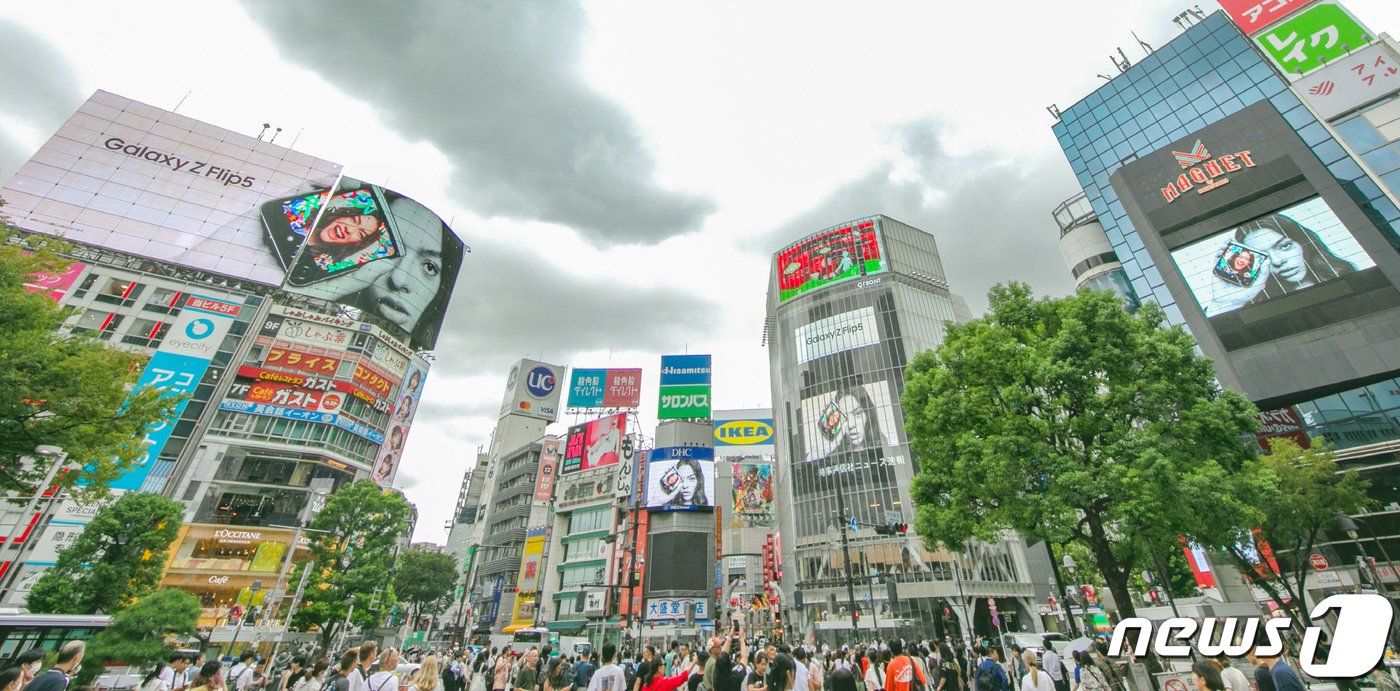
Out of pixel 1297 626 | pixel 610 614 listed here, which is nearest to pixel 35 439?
pixel 1297 626

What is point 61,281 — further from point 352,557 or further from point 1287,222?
point 1287,222

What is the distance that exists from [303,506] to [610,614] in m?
27.0

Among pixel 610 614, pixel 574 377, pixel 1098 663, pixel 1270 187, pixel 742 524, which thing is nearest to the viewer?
pixel 1098 663

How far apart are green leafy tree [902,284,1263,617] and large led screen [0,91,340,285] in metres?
53.0

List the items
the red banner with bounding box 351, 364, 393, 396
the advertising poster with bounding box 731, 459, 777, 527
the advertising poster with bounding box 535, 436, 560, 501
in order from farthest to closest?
the advertising poster with bounding box 535, 436, 560, 501, the advertising poster with bounding box 731, 459, 777, 527, the red banner with bounding box 351, 364, 393, 396

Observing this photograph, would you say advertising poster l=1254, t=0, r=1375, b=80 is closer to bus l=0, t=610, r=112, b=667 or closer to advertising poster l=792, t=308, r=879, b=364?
advertising poster l=792, t=308, r=879, b=364

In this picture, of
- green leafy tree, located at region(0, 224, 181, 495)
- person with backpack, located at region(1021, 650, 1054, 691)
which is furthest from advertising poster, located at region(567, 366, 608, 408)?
person with backpack, located at region(1021, 650, 1054, 691)

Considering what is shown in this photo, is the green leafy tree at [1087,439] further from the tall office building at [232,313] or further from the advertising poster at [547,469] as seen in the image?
the advertising poster at [547,469]

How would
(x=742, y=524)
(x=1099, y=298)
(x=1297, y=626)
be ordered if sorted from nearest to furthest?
(x=1099, y=298) → (x=1297, y=626) → (x=742, y=524)

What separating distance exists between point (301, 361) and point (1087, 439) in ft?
168

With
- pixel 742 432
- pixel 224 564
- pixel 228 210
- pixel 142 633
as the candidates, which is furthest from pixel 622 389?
pixel 142 633

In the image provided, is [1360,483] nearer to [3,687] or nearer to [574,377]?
[3,687]

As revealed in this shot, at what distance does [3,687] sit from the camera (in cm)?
522

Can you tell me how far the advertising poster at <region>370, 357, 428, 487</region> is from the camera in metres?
45.1
